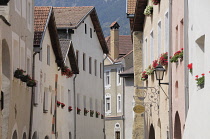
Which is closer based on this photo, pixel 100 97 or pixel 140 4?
pixel 140 4

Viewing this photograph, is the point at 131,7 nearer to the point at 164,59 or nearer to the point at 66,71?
the point at 66,71

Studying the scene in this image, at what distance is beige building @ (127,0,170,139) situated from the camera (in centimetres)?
2575

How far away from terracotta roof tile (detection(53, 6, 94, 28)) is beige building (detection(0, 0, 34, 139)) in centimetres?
1486

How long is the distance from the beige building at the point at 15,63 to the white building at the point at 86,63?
15.1 m

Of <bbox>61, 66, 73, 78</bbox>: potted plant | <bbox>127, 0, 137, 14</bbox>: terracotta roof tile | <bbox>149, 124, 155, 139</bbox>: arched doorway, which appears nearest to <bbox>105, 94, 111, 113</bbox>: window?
<bbox>61, 66, 73, 78</bbox>: potted plant

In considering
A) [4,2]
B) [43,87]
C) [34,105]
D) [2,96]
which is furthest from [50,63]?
[4,2]

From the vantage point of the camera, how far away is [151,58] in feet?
101

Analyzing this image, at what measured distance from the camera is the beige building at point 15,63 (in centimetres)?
2306

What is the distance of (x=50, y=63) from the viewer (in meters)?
35.2

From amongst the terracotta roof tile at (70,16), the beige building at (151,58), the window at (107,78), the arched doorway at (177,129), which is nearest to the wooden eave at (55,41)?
the beige building at (151,58)

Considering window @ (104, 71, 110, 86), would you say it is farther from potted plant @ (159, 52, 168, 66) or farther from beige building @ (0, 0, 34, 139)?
potted plant @ (159, 52, 168, 66)

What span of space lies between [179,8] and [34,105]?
1054 cm

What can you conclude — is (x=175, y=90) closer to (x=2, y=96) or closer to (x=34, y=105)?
(x=2, y=96)

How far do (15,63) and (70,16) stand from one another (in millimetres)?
21863
